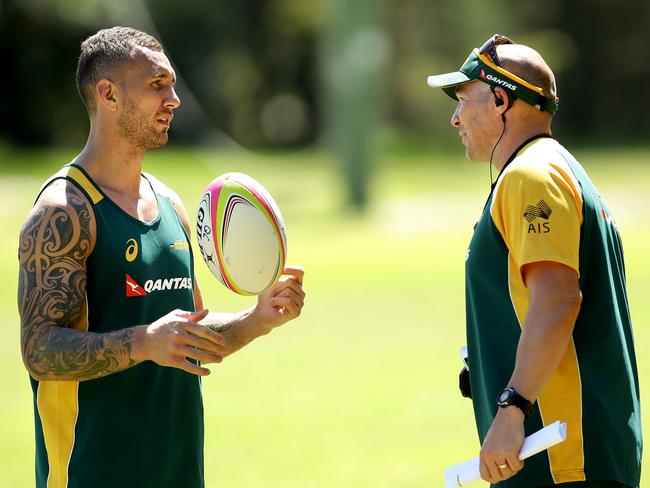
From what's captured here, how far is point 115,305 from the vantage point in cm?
427

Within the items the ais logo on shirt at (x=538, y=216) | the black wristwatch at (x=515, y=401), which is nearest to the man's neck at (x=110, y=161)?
the ais logo on shirt at (x=538, y=216)

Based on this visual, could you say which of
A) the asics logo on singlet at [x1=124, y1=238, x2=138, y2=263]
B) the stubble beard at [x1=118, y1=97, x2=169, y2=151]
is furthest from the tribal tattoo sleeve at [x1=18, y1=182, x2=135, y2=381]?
the stubble beard at [x1=118, y1=97, x2=169, y2=151]

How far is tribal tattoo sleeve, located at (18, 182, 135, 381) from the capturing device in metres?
4.02

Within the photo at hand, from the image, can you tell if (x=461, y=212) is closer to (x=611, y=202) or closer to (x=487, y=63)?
(x=611, y=202)

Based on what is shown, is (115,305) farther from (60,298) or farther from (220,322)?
(220,322)

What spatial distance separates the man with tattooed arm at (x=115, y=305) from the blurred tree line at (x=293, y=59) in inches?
1435

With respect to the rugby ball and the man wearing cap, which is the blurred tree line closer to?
the rugby ball

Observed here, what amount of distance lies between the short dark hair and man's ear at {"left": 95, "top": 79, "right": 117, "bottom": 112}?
2 cm

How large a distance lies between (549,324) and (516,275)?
0.87 feet

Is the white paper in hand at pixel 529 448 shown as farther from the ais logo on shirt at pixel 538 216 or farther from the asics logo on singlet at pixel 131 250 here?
the asics logo on singlet at pixel 131 250

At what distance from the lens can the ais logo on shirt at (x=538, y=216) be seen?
3.87 meters

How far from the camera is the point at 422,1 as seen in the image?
48.8 meters

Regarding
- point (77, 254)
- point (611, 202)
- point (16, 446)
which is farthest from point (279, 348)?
point (611, 202)

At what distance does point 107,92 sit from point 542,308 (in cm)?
194
